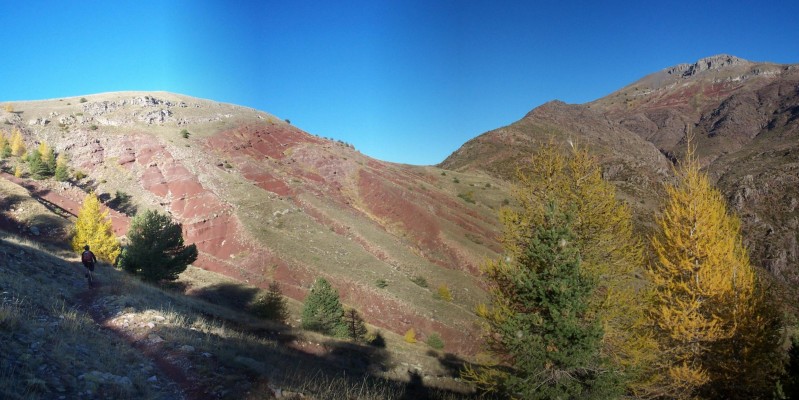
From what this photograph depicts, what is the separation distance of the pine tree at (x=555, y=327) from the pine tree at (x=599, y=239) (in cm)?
62

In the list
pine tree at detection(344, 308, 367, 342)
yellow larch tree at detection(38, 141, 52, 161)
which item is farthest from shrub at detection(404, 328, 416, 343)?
yellow larch tree at detection(38, 141, 52, 161)

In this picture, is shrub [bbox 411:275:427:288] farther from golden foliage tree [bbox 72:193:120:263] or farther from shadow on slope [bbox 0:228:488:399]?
golden foliage tree [bbox 72:193:120:263]

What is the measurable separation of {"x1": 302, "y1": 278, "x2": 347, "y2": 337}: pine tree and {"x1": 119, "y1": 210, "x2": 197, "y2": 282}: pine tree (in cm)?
1102

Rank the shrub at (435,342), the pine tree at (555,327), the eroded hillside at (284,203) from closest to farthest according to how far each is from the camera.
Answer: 1. the pine tree at (555,327)
2. the shrub at (435,342)
3. the eroded hillside at (284,203)

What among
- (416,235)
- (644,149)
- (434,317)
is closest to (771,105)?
(644,149)

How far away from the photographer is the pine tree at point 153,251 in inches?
1117

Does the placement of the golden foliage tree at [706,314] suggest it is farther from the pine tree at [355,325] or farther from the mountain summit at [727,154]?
the pine tree at [355,325]

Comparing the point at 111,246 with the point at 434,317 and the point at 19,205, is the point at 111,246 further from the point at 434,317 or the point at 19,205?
the point at 434,317

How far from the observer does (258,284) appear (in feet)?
133

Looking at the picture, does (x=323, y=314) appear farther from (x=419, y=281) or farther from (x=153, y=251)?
(x=419, y=281)

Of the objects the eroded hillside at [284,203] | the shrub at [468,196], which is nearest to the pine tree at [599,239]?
the eroded hillside at [284,203]

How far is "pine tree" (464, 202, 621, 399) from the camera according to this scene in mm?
9734

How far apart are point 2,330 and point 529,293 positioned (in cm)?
1198

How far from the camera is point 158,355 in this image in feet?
32.4
